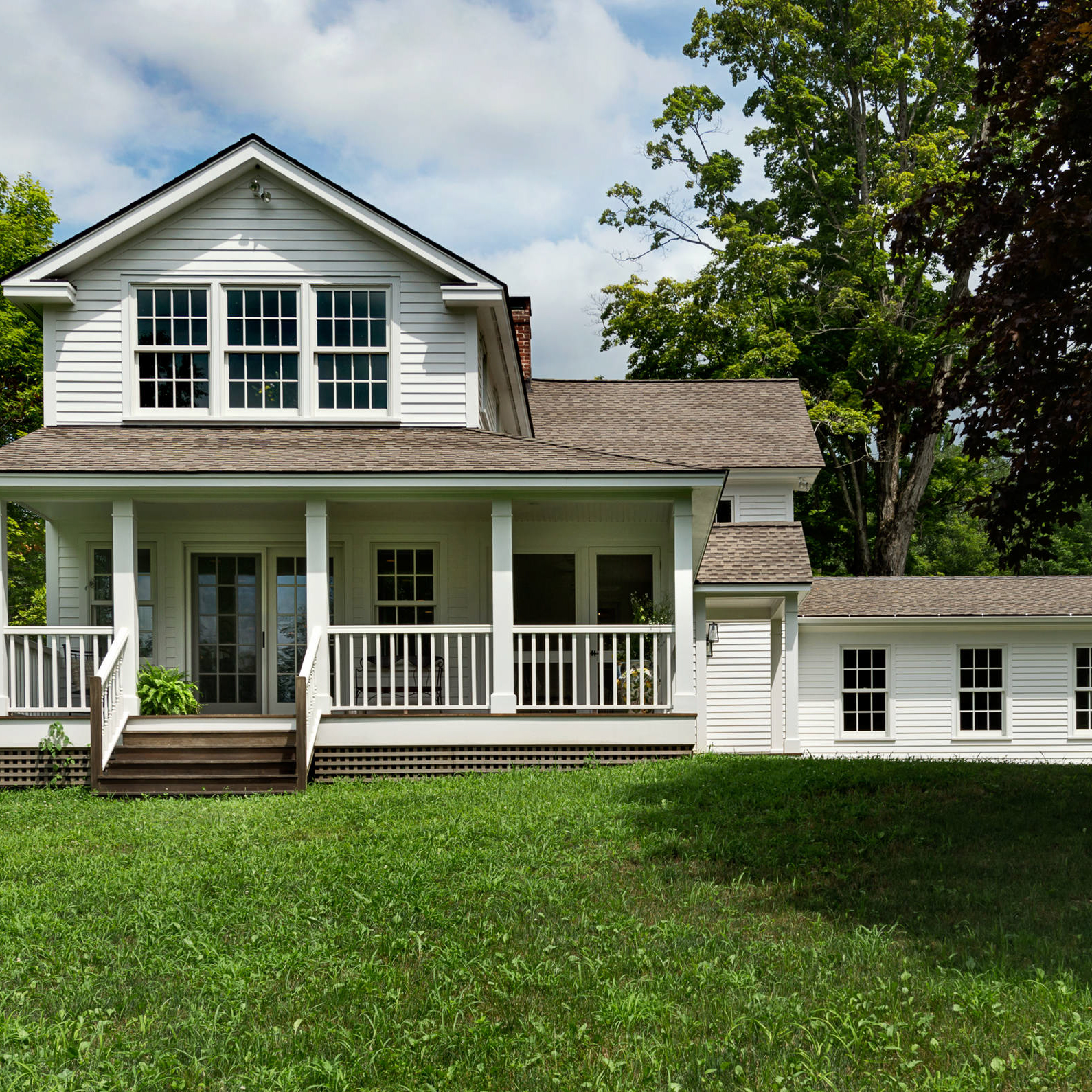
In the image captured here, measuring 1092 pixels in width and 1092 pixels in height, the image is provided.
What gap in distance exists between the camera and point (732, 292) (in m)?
27.8

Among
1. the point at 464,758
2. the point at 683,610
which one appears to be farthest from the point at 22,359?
the point at 683,610

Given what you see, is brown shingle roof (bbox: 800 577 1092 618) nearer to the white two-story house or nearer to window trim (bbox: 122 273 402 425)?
the white two-story house

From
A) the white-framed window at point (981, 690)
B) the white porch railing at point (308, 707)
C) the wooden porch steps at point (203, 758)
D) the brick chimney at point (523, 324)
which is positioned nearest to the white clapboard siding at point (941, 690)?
the white-framed window at point (981, 690)

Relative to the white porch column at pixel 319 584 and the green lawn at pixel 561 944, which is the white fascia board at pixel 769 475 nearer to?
the white porch column at pixel 319 584

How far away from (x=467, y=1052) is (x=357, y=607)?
9792 mm

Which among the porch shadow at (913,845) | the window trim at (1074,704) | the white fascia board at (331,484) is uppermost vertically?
the white fascia board at (331,484)

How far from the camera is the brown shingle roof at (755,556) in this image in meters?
16.8

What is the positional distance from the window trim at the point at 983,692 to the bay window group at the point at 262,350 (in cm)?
1214

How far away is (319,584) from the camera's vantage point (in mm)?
11492

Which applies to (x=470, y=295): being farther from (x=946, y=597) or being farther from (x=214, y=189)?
(x=946, y=597)

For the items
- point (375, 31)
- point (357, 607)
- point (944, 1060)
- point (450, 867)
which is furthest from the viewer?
point (357, 607)

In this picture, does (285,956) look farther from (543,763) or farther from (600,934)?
(543,763)

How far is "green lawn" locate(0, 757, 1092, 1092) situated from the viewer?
4.27 metres

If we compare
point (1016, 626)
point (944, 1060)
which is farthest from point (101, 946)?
point (1016, 626)
